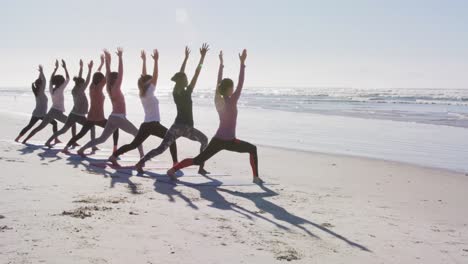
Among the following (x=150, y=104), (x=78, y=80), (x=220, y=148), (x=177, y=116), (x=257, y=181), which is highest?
(x=78, y=80)

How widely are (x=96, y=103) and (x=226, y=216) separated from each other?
5829 mm

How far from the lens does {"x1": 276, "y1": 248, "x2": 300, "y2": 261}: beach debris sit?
443 centimetres

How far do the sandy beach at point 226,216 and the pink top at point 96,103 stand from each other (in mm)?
1316

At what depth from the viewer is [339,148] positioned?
557 inches

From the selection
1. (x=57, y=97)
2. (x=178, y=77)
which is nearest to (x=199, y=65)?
(x=178, y=77)

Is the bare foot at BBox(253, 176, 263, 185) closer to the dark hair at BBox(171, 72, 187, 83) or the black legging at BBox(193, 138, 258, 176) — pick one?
the black legging at BBox(193, 138, 258, 176)

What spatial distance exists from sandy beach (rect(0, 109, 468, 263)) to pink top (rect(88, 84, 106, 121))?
132cm

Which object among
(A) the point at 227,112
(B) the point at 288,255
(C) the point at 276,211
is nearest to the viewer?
(B) the point at 288,255

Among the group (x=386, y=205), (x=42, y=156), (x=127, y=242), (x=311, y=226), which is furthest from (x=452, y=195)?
(x=42, y=156)

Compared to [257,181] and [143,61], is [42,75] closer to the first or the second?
[143,61]

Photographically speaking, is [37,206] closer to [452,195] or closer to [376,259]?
[376,259]

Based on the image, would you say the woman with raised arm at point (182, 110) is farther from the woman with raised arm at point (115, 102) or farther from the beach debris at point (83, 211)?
the beach debris at point (83, 211)

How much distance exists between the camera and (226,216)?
5852 millimetres

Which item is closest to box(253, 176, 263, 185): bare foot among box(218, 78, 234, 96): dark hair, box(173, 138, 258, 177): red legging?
box(173, 138, 258, 177): red legging
